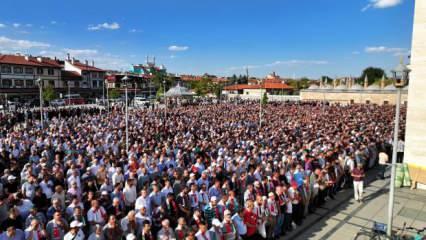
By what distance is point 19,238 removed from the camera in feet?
17.7

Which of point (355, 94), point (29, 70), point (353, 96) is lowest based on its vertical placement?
point (353, 96)

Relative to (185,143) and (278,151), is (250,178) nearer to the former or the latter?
(278,151)

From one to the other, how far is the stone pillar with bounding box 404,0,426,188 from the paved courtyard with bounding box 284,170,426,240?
59.0 inches

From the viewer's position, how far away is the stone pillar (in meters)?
11.2

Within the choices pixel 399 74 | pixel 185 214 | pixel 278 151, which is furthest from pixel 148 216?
pixel 278 151

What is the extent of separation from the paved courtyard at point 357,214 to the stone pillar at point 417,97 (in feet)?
4.92

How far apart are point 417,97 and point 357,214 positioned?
5697mm

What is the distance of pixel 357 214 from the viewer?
923 cm

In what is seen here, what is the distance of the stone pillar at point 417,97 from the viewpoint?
11.2m

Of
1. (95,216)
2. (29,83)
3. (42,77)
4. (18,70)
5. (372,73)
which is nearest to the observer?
(95,216)

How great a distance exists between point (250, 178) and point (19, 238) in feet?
19.8

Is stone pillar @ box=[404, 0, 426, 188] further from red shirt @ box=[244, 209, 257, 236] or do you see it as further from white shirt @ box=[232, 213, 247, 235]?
white shirt @ box=[232, 213, 247, 235]

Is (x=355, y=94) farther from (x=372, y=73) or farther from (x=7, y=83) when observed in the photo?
(x=7, y=83)

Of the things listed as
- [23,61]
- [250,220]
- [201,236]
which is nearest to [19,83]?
[23,61]
